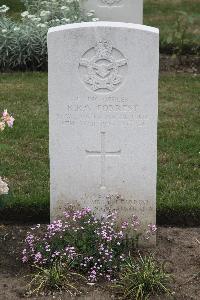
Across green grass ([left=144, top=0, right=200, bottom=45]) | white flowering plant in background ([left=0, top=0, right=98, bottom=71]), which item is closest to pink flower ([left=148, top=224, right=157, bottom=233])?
white flowering plant in background ([left=0, top=0, right=98, bottom=71])

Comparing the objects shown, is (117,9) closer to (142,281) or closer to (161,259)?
(161,259)

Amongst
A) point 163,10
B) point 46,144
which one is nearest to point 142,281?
point 46,144

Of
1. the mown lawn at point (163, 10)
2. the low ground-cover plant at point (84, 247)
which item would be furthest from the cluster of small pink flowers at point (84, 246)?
the mown lawn at point (163, 10)

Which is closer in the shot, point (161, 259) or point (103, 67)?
point (103, 67)

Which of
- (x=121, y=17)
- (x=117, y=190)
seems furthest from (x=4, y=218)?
(x=121, y=17)

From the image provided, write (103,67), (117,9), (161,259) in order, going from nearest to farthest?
(103,67)
(161,259)
(117,9)

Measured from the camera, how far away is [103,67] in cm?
516

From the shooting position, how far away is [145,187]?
5.32m

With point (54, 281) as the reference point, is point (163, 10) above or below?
below

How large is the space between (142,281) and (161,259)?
55 centimetres

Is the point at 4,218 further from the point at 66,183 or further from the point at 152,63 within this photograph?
the point at 152,63

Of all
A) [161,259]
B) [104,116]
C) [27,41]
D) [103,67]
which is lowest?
[27,41]

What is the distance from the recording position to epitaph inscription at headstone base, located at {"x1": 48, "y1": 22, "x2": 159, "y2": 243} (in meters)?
5.09

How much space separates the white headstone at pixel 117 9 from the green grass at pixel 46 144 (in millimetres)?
1600
